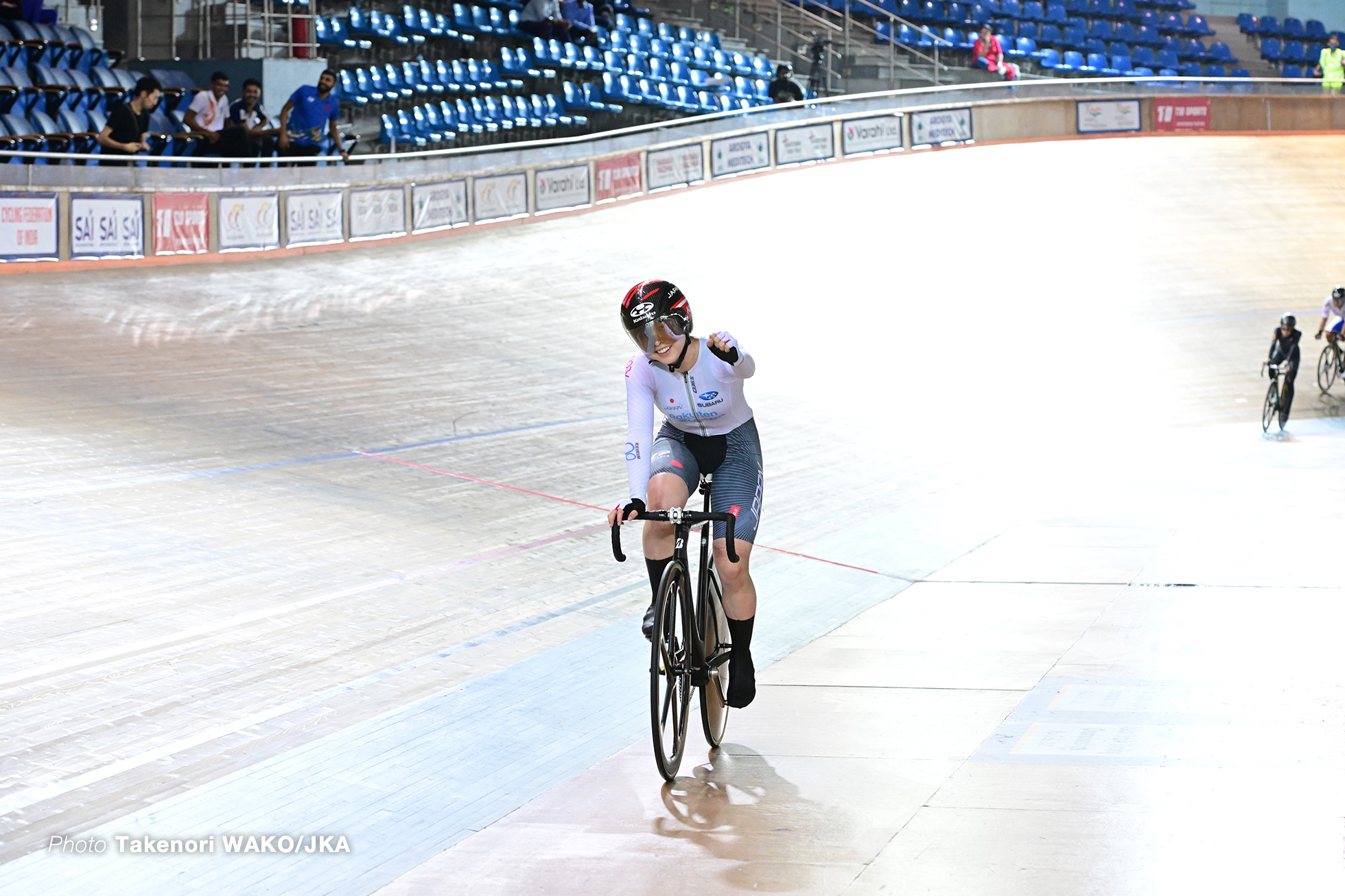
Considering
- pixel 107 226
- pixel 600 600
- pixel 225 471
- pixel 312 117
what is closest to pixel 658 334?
pixel 600 600

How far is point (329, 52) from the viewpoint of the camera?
21484 mm

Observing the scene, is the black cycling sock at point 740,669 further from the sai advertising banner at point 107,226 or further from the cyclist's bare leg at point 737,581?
the sai advertising banner at point 107,226

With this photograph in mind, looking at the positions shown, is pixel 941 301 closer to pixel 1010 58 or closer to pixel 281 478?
pixel 281 478

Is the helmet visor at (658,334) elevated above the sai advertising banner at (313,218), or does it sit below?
below

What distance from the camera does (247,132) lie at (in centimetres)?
1561

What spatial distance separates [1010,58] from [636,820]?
28061 millimetres

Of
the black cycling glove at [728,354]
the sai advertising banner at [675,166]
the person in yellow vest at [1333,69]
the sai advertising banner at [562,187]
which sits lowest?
the black cycling glove at [728,354]

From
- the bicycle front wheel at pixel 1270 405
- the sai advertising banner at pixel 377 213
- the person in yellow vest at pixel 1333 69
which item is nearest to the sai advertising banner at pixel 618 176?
the sai advertising banner at pixel 377 213

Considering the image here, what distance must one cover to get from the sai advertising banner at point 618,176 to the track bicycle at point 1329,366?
963cm

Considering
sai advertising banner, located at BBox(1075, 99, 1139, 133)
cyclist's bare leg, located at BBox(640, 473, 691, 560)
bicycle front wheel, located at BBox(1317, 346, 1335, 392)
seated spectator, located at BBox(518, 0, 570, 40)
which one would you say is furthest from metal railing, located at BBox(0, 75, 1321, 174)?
cyclist's bare leg, located at BBox(640, 473, 691, 560)

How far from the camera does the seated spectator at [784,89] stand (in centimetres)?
2330

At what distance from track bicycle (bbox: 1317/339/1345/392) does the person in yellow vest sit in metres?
14.2

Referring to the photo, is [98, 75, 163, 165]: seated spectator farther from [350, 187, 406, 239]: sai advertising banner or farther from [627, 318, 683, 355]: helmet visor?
[627, 318, 683, 355]: helmet visor

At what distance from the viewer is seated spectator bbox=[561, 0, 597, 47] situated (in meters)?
24.2
